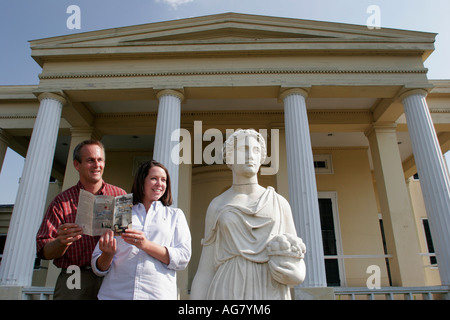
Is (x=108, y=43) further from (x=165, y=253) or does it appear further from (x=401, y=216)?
(x=401, y=216)

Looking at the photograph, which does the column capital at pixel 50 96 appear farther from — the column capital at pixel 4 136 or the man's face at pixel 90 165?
the man's face at pixel 90 165

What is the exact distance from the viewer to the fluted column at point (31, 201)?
7.98 meters

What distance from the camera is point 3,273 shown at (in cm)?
788

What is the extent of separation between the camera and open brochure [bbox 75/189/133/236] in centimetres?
205

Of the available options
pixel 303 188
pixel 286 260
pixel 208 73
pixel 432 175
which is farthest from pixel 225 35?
pixel 286 260

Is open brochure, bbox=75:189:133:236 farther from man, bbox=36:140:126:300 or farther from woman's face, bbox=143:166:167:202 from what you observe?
woman's face, bbox=143:166:167:202

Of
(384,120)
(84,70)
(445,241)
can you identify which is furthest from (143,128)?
(445,241)

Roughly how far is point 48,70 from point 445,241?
12748mm

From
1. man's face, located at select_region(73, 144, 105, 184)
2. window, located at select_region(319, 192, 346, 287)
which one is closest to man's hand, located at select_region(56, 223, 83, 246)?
man's face, located at select_region(73, 144, 105, 184)

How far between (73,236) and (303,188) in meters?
7.06

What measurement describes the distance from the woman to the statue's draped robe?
0.85 feet

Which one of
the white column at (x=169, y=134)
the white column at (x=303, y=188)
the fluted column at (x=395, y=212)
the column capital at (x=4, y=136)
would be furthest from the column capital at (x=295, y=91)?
the column capital at (x=4, y=136)

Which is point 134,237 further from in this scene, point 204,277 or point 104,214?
point 204,277

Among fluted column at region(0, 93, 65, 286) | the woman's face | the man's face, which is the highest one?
fluted column at region(0, 93, 65, 286)
